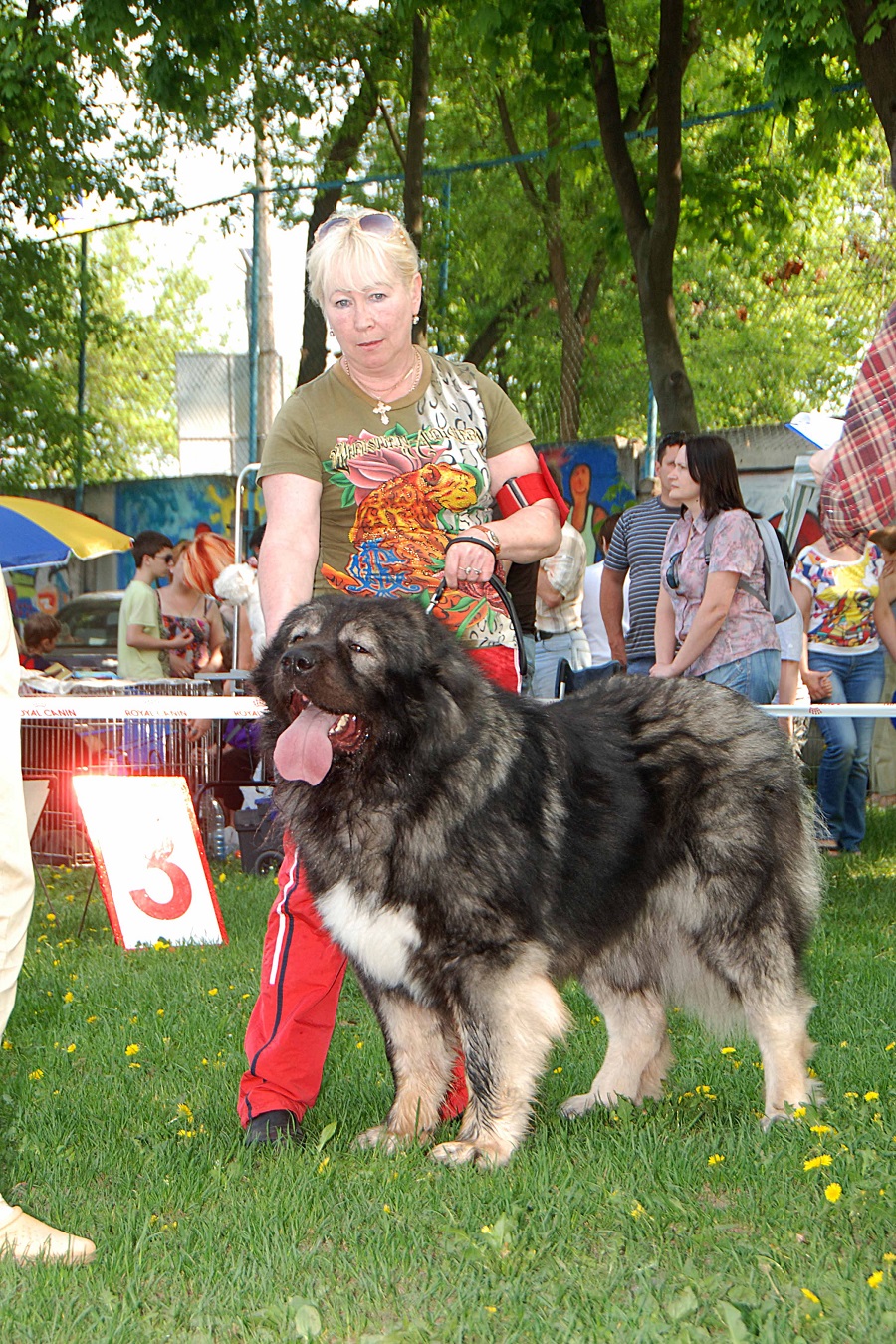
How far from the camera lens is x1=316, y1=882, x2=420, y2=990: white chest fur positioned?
3.29 metres

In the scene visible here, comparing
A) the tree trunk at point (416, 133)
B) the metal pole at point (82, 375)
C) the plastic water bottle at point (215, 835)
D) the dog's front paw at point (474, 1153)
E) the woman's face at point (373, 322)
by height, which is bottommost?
the plastic water bottle at point (215, 835)

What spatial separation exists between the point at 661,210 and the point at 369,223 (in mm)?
7802

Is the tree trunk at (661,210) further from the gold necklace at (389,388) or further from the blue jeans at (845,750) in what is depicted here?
the gold necklace at (389,388)

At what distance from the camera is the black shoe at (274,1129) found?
11.5 feet

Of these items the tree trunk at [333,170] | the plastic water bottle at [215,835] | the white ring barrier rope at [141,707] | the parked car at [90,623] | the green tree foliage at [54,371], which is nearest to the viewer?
the white ring barrier rope at [141,707]

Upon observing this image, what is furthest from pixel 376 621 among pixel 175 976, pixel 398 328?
pixel 175 976

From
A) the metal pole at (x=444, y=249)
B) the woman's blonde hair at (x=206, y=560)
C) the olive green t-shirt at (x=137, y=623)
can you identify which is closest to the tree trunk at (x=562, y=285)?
the metal pole at (x=444, y=249)

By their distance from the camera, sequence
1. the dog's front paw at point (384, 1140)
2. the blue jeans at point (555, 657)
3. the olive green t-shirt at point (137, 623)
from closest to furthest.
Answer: the dog's front paw at point (384, 1140) < the blue jeans at point (555, 657) < the olive green t-shirt at point (137, 623)

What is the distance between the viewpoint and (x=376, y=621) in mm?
3275

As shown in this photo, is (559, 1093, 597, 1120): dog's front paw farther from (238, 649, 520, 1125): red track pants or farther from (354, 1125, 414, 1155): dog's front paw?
(238, 649, 520, 1125): red track pants

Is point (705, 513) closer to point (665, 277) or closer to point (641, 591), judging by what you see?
point (641, 591)

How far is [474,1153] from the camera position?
10.9 ft

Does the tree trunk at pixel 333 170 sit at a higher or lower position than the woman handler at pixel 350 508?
higher

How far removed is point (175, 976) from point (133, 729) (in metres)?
2.73
